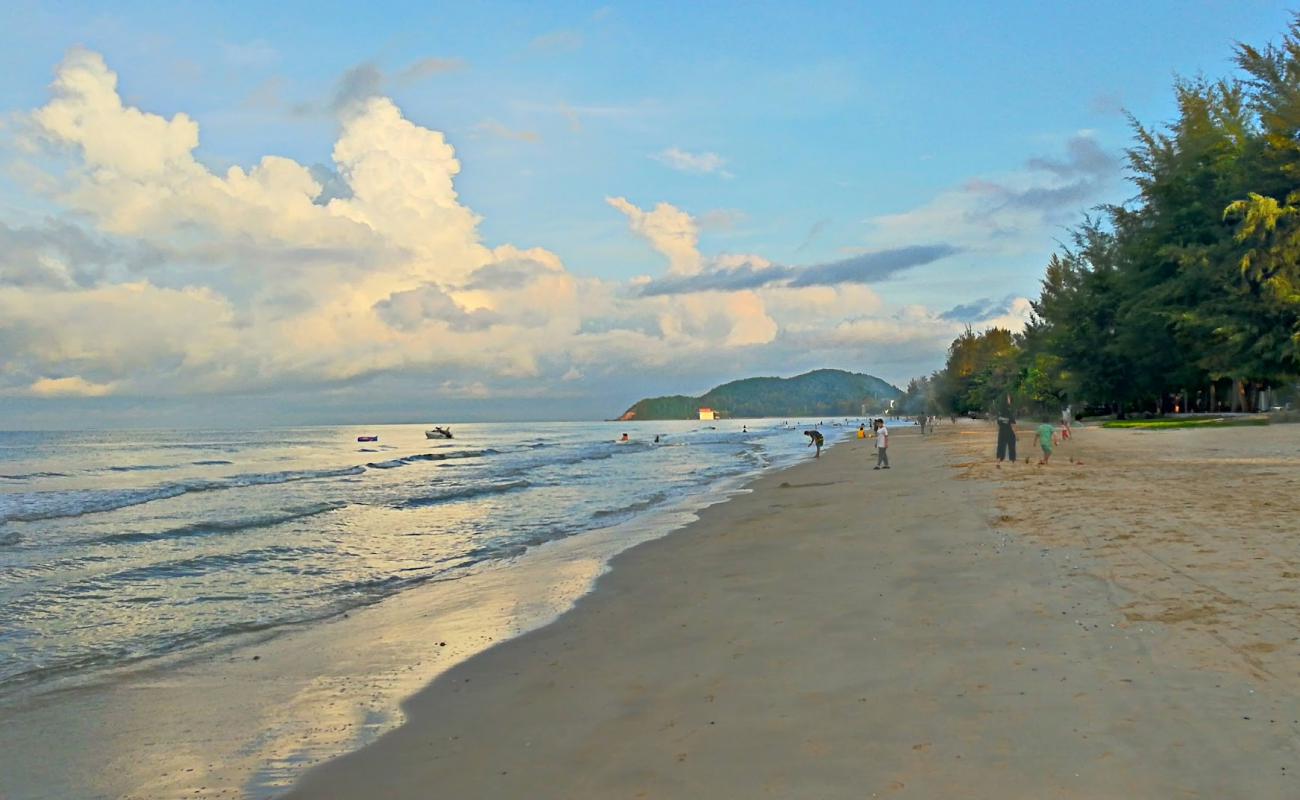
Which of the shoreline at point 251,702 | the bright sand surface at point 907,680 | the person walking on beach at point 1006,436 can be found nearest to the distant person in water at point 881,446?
the person walking on beach at point 1006,436

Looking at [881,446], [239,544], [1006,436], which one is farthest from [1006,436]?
[239,544]

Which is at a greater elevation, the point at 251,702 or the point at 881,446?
the point at 881,446

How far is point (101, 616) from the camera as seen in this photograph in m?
11.4

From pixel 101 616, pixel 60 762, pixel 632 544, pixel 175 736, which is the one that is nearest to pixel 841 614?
pixel 175 736

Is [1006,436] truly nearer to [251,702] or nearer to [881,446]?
[881,446]

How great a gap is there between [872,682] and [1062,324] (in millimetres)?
71453

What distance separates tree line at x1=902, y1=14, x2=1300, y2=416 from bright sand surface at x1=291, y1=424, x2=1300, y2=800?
34933 mm

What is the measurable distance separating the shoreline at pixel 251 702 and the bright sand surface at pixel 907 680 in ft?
1.48

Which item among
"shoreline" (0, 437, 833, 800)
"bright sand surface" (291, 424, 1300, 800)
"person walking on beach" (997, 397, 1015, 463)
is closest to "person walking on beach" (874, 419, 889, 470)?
"person walking on beach" (997, 397, 1015, 463)

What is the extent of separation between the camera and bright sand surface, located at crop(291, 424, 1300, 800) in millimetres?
4586

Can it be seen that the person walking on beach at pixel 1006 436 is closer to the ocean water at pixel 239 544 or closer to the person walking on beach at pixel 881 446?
the person walking on beach at pixel 881 446

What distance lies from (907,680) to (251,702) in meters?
5.38

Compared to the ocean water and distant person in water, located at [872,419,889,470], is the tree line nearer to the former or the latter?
distant person in water, located at [872,419,889,470]

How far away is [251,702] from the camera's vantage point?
724 centimetres
